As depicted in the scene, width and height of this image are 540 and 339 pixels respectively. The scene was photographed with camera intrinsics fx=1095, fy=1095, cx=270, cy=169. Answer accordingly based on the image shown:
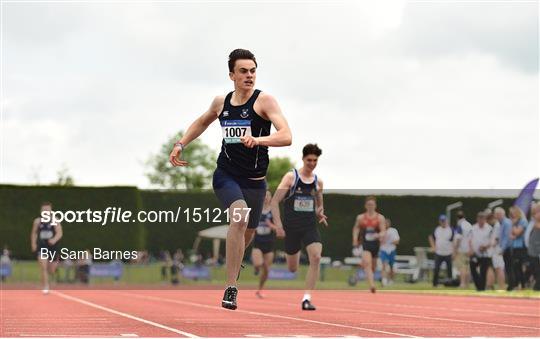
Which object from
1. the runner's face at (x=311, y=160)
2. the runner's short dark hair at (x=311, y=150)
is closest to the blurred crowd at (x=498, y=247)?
the runner's face at (x=311, y=160)

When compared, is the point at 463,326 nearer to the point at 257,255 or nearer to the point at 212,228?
the point at 257,255

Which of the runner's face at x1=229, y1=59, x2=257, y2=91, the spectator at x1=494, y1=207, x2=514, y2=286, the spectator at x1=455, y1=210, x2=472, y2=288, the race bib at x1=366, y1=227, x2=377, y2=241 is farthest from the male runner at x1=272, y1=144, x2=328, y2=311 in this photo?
the spectator at x1=455, y1=210, x2=472, y2=288

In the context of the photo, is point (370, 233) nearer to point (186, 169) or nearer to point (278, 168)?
point (186, 169)

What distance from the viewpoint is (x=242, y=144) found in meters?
6.68

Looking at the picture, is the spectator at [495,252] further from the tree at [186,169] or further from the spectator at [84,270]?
the tree at [186,169]

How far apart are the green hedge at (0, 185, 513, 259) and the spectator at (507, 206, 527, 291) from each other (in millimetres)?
13997

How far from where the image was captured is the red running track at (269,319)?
12557 mm

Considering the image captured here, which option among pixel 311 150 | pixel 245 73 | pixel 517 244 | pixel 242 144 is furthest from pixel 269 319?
pixel 517 244

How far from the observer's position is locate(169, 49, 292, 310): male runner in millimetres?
6629

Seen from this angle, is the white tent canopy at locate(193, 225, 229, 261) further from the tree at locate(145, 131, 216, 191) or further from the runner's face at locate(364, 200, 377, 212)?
the tree at locate(145, 131, 216, 191)

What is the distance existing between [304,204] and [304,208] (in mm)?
241

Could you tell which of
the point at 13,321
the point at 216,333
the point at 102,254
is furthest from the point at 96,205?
the point at 102,254

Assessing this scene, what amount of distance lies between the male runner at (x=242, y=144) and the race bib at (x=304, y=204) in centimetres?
531

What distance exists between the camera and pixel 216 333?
12.4 m
